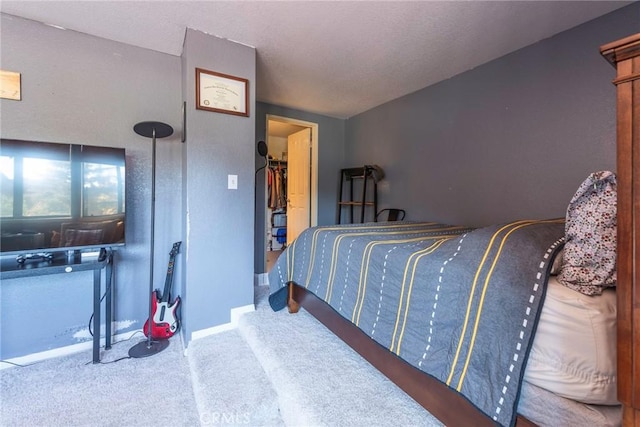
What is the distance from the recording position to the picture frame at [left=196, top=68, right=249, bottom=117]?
77.2 inches

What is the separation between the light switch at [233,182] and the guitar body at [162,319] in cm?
103

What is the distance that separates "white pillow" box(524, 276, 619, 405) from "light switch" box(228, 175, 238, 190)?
1911 millimetres

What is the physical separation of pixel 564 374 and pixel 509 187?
6.50ft

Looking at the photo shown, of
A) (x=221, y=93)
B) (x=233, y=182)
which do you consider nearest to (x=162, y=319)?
(x=233, y=182)

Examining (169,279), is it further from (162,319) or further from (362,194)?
(362,194)

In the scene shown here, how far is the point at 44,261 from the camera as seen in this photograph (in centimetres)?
174

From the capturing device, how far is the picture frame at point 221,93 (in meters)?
1.96

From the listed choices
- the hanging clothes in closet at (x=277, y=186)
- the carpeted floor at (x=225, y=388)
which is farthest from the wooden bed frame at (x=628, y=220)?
the hanging clothes in closet at (x=277, y=186)

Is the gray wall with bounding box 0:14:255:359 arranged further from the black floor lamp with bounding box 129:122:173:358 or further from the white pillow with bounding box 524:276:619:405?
the white pillow with bounding box 524:276:619:405

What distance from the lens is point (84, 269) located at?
1770 mm

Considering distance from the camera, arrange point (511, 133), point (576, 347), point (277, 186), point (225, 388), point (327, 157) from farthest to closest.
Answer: point (277, 186) < point (327, 157) < point (511, 133) < point (225, 388) < point (576, 347)

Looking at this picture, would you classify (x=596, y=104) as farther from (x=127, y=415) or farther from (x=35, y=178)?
(x=35, y=178)

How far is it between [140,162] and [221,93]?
87 cm

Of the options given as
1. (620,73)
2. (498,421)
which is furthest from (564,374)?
(620,73)
